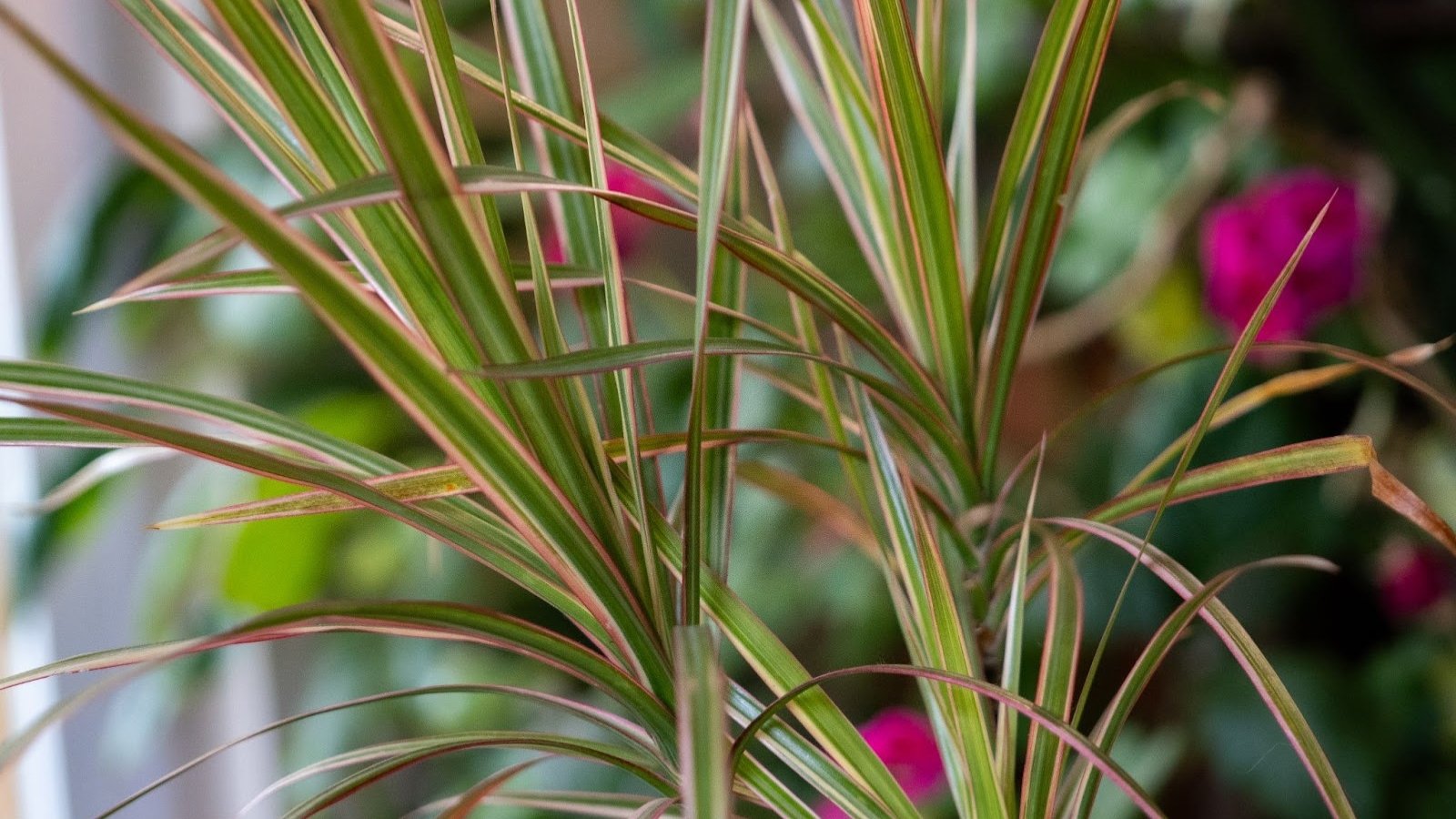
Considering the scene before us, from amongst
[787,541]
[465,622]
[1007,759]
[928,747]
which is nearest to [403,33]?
[465,622]

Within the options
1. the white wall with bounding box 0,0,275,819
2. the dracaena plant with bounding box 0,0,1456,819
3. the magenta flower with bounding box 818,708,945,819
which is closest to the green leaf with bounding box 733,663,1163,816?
the dracaena plant with bounding box 0,0,1456,819

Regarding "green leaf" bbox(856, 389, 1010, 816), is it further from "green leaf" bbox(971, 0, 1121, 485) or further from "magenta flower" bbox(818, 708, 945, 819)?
"magenta flower" bbox(818, 708, 945, 819)

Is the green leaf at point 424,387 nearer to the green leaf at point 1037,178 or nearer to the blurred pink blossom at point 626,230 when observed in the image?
the green leaf at point 1037,178

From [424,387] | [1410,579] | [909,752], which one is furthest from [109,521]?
[1410,579]

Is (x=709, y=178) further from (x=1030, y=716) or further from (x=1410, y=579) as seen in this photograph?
(x=1410, y=579)

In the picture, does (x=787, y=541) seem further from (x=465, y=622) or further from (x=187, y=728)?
(x=465, y=622)

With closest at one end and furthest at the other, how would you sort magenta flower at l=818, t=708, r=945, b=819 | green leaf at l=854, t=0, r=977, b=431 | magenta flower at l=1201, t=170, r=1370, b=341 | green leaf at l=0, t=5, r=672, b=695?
green leaf at l=0, t=5, r=672, b=695 → green leaf at l=854, t=0, r=977, b=431 → magenta flower at l=818, t=708, r=945, b=819 → magenta flower at l=1201, t=170, r=1370, b=341

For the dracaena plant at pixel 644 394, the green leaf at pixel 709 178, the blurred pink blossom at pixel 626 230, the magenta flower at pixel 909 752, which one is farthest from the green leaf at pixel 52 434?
the blurred pink blossom at pixel 626 230
